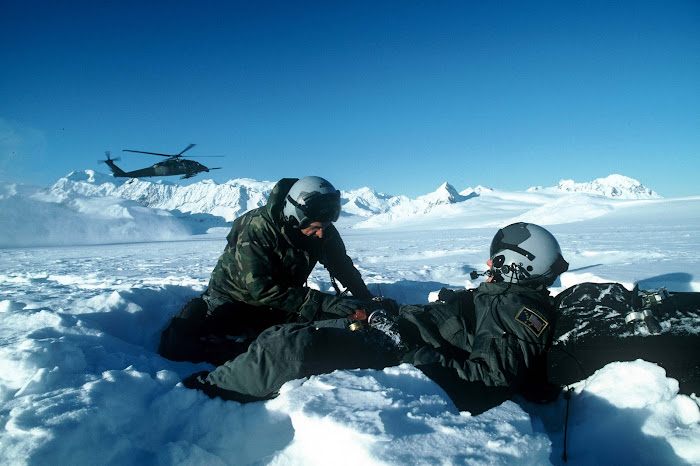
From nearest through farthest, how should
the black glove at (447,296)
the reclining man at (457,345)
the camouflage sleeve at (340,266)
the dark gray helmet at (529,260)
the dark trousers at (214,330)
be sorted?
the reclining man at (457,345) < the dark gray helmet at (529,260) < the black glove at (447,296) < the dark trousers at (214,330) < the camouflage sleeve at (340,266)

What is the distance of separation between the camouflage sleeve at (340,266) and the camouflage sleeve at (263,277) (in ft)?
3.23

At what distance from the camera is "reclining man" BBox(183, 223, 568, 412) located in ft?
7.00

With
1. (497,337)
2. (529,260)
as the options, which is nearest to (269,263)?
(497,337)

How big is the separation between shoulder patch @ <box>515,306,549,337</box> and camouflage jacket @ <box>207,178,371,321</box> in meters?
1.73

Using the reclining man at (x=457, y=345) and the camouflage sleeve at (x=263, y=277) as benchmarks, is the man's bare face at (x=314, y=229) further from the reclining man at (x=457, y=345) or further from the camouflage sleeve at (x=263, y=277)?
the reclining man at (x=457, y=345)

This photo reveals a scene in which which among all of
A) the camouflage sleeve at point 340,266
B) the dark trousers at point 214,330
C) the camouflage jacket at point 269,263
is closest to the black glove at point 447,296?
the camouflage jacket at point 269,263

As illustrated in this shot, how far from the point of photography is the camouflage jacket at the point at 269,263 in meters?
3.37

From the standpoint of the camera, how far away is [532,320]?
7.40 feet

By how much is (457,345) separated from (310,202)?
1770 mm

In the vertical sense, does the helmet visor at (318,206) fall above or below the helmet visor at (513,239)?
above

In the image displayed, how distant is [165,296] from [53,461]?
3647mm

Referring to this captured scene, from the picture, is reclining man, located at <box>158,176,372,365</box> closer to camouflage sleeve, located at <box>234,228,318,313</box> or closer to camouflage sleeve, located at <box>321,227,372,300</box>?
camouflage sleeve, located at <box>234,228,318,313</box>

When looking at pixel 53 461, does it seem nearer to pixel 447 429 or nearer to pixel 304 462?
pixel 304 462

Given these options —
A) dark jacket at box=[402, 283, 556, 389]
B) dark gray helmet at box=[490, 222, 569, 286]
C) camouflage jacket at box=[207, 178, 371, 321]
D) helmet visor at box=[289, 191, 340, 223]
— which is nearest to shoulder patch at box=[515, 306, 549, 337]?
Answer: dark jacket at box=[402, 283, 556, 389]
